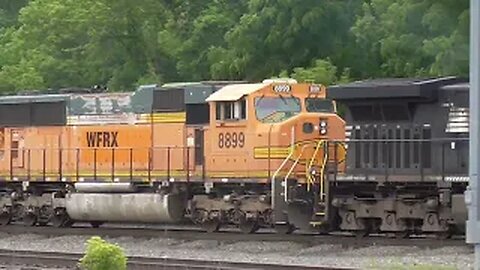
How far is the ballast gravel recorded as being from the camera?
17703 millimetres

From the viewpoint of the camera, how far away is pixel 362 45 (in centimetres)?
3080

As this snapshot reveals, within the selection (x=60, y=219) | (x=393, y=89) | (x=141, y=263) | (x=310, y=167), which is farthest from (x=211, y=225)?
(x=141, y=263)

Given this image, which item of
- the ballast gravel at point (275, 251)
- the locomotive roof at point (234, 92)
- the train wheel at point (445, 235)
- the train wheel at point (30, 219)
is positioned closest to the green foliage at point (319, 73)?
the locomotive roof at point (234, 92)

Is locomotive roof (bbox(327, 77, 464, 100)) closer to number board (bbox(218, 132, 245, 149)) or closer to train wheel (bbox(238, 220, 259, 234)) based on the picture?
number board (bbox(218, 132, 245, 149))

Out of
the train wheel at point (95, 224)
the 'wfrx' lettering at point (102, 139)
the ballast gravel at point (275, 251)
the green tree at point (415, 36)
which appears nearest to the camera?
the ballast gravel at point (275, 251)

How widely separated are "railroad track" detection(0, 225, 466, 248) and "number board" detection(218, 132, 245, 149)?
1675 mm

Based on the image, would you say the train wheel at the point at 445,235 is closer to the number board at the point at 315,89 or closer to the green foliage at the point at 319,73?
the number board at the point at 315,89

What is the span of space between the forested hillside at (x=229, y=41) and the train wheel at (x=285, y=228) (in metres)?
5.21

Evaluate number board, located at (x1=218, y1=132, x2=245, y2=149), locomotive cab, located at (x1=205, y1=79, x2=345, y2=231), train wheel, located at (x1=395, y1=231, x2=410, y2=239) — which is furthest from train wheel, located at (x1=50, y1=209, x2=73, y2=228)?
train wheel, located at (x1=395, y1=231, x2=410, y2=239)

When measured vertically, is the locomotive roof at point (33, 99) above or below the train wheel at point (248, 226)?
above

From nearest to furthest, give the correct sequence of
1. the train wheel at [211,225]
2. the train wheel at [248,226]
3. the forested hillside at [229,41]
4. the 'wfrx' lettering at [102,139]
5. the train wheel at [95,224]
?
1. the train wheel at [248,226]
2. the train wheel at [211,225]
3. the 'wfrx' lettering at [102,139]
4. the train wheel at [95,224]
5. the forested hillside at [229,41]

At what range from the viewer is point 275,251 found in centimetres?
2064

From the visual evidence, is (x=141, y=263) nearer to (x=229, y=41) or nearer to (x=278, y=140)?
(x=278, y=140)

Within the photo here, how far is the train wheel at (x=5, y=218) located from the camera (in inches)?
1075
